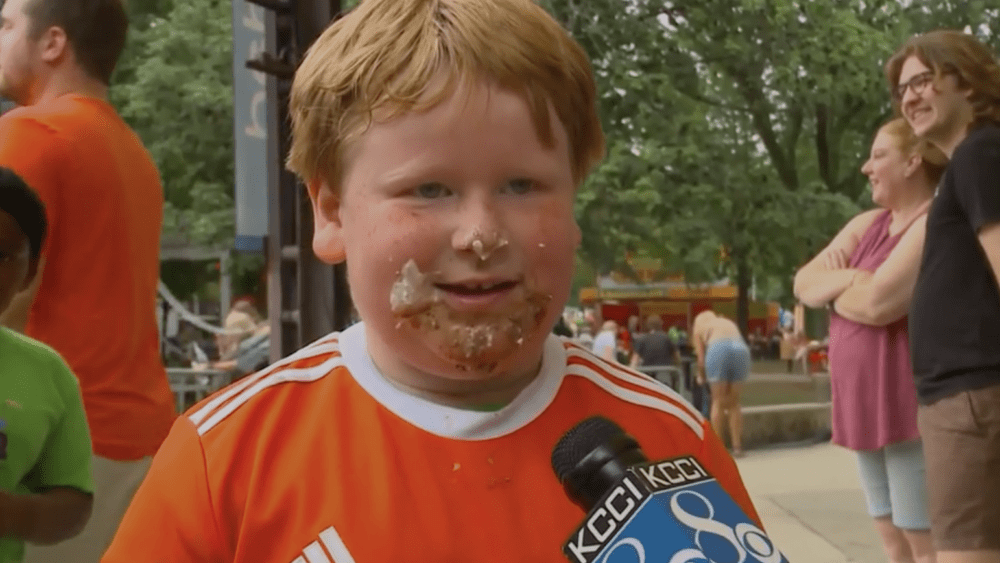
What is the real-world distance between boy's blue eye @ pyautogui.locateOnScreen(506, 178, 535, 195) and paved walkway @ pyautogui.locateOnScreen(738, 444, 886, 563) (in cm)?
382

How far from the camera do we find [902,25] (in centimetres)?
1631

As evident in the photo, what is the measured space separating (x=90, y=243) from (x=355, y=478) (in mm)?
1584

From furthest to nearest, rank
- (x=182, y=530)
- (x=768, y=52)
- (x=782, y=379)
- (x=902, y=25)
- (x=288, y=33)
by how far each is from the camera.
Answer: (x=782, y=379) < (x=902, y=25) < (x=768, y=52) < (x=288, y=33) < (x=182, y=530)

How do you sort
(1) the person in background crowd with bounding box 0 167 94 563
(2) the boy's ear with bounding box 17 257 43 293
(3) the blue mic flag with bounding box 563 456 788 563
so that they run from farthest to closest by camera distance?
(2) the boy's ear with bounding box 17 257 43 293, (1) the person in background crowd with bounding box 0 167 94 563, (3) the blue mic flag with bounding box 563 456 788 563

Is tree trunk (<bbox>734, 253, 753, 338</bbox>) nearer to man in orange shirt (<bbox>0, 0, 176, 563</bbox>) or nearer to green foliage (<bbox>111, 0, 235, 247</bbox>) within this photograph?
green foliage (<bbox>111, 0, 235, 247</bbox>)

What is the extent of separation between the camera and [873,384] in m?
3.77

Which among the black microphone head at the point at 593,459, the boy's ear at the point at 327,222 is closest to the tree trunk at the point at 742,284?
the boy's ear at the point at 327,222

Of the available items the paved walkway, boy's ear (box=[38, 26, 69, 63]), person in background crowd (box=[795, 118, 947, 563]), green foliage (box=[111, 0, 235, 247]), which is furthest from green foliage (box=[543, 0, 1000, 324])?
boy's ear (box=[38, 26, 69, 63])

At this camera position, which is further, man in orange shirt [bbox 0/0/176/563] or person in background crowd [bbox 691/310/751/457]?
person in background crowd [bbox 691/310/751/457]

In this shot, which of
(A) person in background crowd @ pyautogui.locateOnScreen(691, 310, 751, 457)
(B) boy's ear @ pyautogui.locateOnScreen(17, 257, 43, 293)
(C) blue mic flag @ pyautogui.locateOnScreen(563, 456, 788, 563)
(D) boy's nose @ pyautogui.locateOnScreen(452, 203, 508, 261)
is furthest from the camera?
(A) person in background crowd @ pyautogui.locateOnScreen(691, 310, 751, 457)

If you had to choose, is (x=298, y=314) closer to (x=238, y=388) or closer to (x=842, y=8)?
(x=238, y=388)

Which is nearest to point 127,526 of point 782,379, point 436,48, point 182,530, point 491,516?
point 182,530

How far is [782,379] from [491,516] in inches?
1002

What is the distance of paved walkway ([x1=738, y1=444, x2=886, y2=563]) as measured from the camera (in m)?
6.58
